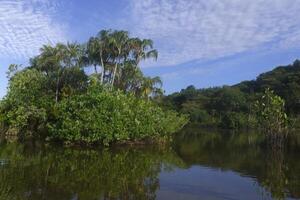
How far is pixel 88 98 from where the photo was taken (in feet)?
113

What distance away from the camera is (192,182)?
62.8 feet

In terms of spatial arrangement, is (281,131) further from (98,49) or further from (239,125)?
(239,125)

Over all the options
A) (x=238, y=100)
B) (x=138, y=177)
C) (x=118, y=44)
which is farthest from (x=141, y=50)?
(x=238, y=100)

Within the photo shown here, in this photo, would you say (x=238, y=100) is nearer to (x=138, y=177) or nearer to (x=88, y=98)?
(x=88, y=98)

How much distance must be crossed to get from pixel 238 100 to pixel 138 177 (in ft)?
305

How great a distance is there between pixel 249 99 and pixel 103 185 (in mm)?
93055

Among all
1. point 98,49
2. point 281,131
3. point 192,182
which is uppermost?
point 98,49

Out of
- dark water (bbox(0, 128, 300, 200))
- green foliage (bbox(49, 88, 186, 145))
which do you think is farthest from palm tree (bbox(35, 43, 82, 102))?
dark water (bbox(0, 128, 300, 200))

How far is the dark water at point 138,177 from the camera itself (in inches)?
615

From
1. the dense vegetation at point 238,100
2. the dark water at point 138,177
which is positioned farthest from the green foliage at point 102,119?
the dense vegetation at point 238,100

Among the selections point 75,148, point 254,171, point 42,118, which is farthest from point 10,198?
point 42,118

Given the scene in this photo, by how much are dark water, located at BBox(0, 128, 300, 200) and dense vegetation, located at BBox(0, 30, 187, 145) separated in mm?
4439

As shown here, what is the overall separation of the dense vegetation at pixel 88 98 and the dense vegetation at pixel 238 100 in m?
37.2

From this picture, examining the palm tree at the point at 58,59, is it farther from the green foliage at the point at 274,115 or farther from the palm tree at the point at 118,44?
the green foliage at the point at 274,115
